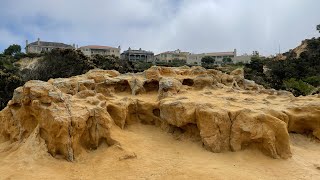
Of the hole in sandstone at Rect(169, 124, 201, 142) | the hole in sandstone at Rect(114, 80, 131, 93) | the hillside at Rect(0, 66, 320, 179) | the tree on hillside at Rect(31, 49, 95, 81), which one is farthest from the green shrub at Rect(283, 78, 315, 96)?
the hole in sandstone at Rect(169, 124, 201, 142)

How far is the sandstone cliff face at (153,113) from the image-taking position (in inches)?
563

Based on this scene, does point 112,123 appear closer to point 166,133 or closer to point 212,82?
point 166,133

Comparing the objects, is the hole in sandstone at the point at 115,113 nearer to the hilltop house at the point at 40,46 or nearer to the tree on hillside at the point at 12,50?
the tree on hillside at the point at 12,50

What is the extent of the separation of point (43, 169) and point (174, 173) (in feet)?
13.9

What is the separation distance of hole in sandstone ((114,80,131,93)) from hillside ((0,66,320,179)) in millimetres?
905

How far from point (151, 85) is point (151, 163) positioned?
655 cm

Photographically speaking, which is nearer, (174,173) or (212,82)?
(174,173)

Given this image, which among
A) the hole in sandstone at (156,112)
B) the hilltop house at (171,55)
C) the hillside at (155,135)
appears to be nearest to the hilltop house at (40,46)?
the hilltop house at (171,55)

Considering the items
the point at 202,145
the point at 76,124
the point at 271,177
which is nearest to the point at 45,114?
the point at 76,124

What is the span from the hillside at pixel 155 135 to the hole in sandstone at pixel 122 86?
2.97 ft

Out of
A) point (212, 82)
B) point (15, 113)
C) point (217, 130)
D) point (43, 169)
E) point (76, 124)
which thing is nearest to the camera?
point (43, 169)

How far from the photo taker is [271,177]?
1324cm

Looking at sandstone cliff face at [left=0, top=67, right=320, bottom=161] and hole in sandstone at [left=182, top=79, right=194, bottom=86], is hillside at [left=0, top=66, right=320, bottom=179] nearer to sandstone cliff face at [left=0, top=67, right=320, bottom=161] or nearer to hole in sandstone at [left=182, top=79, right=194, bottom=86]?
sandstone cliff face at [left=0, top=67, right=320, bottom=161]

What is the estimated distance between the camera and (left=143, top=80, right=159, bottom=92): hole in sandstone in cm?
1945
